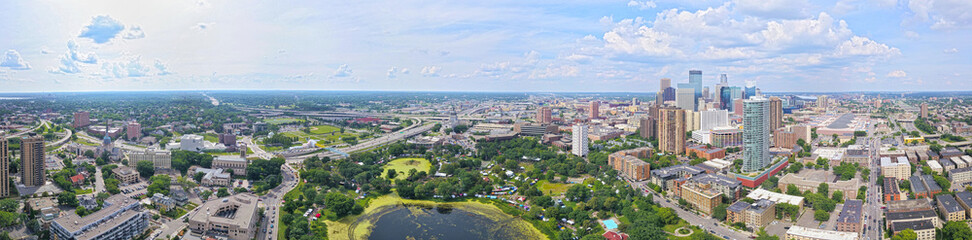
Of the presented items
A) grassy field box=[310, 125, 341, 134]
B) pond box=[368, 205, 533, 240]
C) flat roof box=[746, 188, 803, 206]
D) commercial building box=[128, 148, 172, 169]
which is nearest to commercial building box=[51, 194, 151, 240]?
pond box=[368, 205, 533, 240]

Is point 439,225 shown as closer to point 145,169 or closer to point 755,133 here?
point 145,169

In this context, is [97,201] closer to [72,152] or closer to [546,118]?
[72,152]

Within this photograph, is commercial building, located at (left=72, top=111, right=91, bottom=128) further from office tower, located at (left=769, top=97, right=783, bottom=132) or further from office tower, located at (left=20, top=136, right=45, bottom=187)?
office tower, located at (left=769, top=97, right=783, bottom=132)

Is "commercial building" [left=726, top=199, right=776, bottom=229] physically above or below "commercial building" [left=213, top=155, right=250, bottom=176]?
below

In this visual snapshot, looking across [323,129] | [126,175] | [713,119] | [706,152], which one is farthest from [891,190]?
[323,129]

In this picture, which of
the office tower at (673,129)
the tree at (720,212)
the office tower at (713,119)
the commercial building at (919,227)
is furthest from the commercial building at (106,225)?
the office tower at (713,119)

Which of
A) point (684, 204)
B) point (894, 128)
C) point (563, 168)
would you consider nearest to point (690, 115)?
point (894, 128)

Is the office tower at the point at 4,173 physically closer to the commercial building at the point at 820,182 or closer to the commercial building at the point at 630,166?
the commercial building at the point at 630,166
